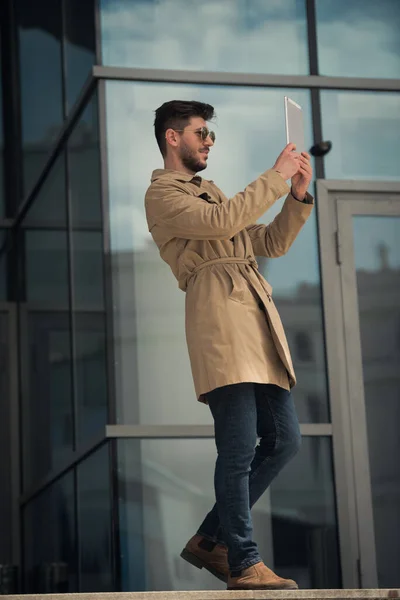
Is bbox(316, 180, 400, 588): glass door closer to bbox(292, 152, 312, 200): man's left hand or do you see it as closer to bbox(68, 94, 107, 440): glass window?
bbox(68, 94, 107, 440): glass window

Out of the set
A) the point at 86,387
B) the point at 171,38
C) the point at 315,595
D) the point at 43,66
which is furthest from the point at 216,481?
the point at 43,66

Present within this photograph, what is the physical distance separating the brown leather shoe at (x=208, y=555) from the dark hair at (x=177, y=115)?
1698 mm

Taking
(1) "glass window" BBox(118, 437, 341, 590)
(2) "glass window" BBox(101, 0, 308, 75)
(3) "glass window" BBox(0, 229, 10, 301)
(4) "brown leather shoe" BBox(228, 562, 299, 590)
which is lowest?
(4) "brown leather shoe" BBox(228, 562, 299, 590)

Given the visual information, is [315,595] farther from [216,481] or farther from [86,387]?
[86,387]

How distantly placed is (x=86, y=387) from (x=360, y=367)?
1.62 metres

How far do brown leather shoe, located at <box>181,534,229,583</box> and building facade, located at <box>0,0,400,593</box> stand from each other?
67.8 inches

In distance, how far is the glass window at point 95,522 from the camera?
8148mm

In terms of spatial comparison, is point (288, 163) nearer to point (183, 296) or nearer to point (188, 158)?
point (188, 158)

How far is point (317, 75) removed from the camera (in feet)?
29.3

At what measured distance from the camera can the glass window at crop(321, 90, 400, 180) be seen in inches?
350

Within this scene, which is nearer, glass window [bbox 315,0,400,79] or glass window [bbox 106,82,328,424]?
glass window [bbox 106,82,328,424]

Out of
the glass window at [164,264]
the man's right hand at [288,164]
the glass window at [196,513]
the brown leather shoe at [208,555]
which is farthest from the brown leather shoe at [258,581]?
the glass window at [164,264]

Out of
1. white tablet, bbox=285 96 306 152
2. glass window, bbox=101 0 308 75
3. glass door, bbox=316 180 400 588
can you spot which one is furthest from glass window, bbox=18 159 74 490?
white tablet, bbox=285 96 306 152

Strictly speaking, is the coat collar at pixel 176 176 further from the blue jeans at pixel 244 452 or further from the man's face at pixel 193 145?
the blue jeans at pixel 244 452
